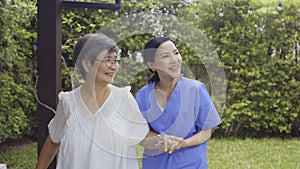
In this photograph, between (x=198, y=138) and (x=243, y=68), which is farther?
(x=243, y=68)

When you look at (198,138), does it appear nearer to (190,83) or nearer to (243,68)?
(190,83)

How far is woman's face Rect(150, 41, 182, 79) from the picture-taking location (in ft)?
5.20

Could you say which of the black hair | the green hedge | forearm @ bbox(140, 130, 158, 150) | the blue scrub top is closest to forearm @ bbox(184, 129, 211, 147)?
the blue scrub top

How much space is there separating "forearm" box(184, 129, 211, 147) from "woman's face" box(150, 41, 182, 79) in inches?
9.0

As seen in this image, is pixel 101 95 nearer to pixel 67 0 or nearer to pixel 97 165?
pixel 97 165

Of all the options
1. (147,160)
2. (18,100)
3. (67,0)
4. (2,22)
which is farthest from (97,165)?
(18,100)

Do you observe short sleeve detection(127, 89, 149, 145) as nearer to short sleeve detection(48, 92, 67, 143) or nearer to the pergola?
short sleeve detection(48, 92, 67, 143)

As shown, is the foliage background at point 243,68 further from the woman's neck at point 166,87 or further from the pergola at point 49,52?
the woman's neck at point 166,87

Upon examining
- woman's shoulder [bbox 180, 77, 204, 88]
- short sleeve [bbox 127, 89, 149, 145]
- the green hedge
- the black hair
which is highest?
the black hair

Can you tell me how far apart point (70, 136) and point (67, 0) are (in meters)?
0.94

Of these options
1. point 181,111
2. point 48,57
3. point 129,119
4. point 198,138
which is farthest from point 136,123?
point 48,57

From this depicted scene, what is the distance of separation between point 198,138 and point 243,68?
358 cm

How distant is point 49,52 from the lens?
2256mm

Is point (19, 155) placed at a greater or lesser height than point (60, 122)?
lesser
